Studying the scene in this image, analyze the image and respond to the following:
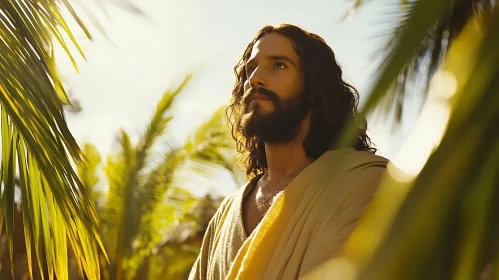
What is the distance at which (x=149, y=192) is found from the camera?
6.52 m

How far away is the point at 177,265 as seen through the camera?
23.7 feet

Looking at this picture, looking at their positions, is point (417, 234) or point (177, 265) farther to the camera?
point (177, 265)

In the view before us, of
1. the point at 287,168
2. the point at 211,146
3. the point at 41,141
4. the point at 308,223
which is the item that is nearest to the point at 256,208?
the point at 287,168

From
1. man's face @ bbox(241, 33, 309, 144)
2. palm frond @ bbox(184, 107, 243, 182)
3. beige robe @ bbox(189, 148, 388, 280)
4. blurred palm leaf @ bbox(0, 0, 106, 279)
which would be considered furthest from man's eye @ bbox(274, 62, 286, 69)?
palm frond @ bbox(184, 107, 243, 182)

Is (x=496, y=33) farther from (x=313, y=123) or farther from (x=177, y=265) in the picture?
(x=177, y=265)

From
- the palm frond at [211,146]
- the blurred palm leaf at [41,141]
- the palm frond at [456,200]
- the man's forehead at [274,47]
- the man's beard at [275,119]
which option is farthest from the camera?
the palm frond at [211,146]

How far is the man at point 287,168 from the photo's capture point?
4.98 feet

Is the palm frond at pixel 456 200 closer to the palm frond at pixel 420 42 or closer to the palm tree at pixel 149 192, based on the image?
the palm frond at pixel 420 42

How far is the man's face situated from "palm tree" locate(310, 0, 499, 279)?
1438 millimetres

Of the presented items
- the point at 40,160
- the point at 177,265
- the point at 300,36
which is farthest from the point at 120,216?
the point at 40,160

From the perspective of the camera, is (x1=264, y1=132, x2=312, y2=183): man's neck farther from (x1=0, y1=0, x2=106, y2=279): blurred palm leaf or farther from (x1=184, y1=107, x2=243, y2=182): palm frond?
(x1=184, y1=107, x2=243, y2=182): palm frond

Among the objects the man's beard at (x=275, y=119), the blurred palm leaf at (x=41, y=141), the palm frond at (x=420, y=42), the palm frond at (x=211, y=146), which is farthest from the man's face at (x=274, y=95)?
the palm frond at (x=211, y=146)

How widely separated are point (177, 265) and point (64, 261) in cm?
569

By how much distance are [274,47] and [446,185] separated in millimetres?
1613
